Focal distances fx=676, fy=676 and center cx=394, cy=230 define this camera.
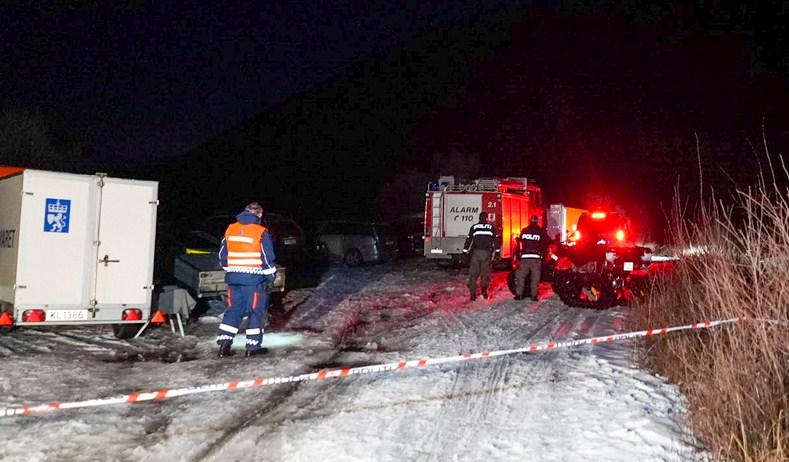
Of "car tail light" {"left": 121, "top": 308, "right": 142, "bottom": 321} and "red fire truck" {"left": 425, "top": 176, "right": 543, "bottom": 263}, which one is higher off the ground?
"red fire truck" {"left": 425, "top": 176, "right": 543, "bottom": 263}

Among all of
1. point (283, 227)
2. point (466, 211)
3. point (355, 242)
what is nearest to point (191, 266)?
point (283, 227)

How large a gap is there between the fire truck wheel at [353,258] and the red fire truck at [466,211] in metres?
2.18

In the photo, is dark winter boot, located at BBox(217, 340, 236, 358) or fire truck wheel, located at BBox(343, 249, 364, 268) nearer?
dark winter boot, located at BBox(217, 340, 236, 358)

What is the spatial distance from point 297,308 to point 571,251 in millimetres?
5436

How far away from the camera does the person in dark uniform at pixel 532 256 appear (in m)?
13.1

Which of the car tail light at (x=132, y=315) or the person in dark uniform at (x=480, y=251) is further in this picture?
the person in dark uniform at (x=480, y=251)

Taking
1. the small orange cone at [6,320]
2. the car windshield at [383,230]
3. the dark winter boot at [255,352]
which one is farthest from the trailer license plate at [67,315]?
the car windshield at [383,230]

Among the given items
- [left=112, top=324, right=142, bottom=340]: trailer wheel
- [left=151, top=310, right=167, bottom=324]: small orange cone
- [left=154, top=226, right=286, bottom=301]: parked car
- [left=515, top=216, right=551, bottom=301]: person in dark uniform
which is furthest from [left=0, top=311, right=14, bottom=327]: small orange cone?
[left=515, top=216, right=551, bottom=301]: person in dark uniform

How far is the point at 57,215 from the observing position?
315 inches

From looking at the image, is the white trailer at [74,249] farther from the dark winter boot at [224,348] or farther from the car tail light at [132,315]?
the dark winter boot at [224,348]

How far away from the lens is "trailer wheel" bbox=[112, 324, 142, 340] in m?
9.02

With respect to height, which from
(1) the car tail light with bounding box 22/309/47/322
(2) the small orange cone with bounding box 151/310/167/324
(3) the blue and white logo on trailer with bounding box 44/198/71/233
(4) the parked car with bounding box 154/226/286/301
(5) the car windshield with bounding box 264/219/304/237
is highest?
(5) the car windshield with bounding box 264/219/304/237

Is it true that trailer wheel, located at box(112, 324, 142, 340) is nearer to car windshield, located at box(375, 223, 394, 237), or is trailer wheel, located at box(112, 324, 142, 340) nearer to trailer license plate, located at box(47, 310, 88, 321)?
trailer license plate, located at box(47, 310, 88, 321)

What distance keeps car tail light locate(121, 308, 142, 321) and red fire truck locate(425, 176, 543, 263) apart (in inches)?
465
